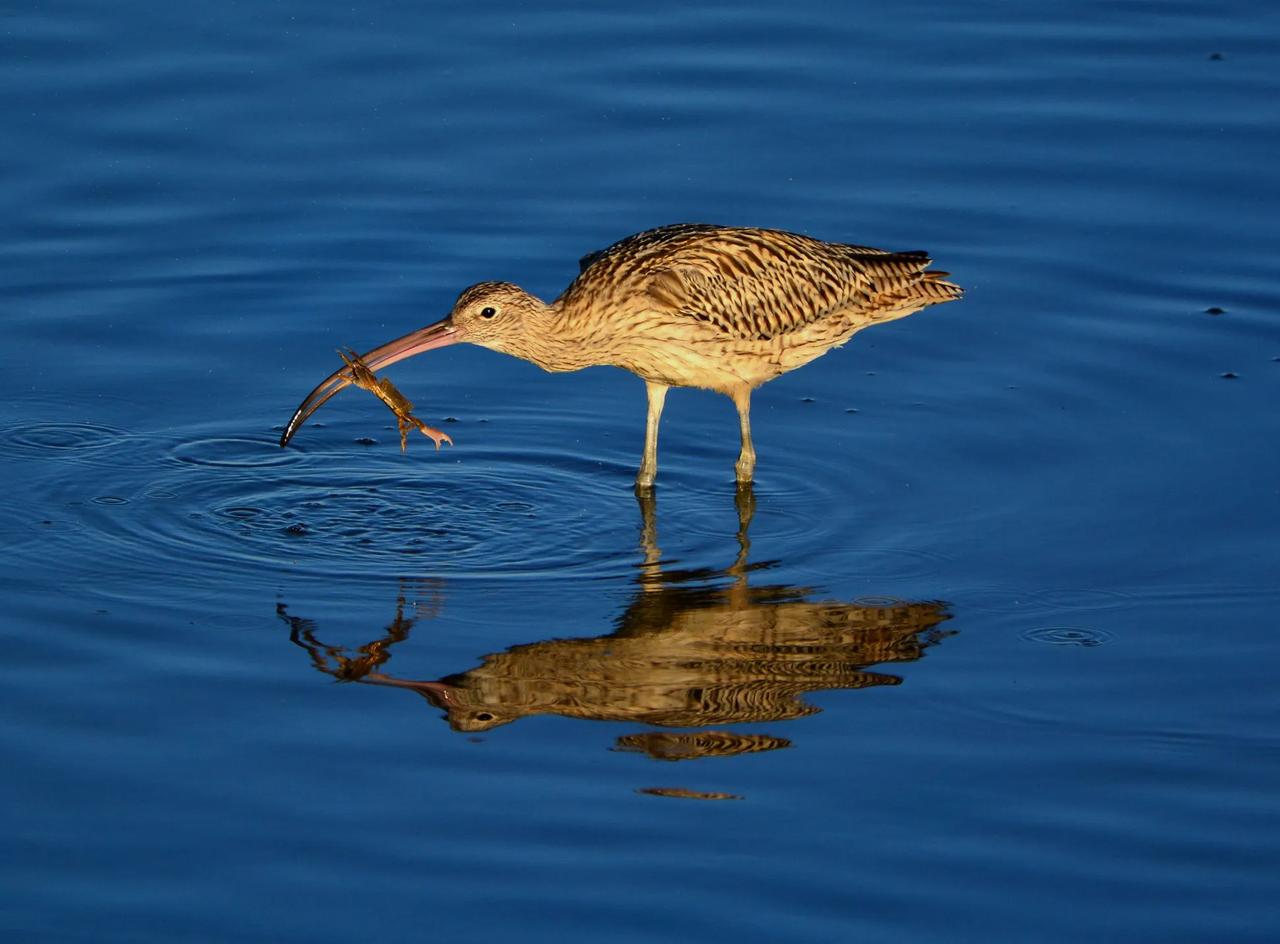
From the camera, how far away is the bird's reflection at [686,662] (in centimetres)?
805

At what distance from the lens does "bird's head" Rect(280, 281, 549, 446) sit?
1028 centimetres

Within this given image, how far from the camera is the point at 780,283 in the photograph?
11227mm

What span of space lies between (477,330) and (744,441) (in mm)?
1396

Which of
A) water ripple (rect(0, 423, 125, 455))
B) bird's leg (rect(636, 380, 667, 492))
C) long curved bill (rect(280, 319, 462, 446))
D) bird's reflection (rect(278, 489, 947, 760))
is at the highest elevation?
long curved bill (rect(280, 319, 462, 446))

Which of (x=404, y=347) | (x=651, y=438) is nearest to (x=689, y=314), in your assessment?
(x=651, y=438)

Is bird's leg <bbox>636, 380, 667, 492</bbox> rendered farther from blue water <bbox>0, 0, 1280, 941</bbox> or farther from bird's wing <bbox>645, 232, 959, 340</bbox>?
bird's wing <bbox>645, 232, 959, 340</bbox>

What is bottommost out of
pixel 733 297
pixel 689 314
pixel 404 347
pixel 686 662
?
pixel 686 662

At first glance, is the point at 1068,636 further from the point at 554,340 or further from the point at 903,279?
the point at 903,279

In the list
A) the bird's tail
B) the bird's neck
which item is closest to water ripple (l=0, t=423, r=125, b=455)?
the bird's neck

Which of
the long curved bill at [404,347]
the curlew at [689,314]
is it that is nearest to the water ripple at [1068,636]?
the curlew at [689,314]

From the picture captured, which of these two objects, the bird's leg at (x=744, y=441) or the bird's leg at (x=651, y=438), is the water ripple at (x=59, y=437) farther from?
the bird's leg at (x=744, y=441)

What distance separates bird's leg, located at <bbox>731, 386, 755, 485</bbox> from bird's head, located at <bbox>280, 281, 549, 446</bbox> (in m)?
1.07

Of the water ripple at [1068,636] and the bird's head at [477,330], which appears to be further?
the bird's head at [477,330]

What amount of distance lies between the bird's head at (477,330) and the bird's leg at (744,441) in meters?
1.07
